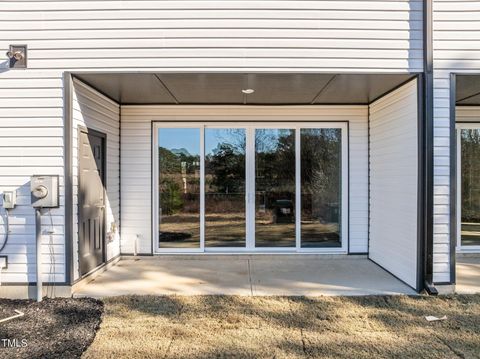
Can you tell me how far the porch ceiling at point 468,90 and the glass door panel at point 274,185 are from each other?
8.66ft

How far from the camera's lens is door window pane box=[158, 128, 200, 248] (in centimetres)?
657

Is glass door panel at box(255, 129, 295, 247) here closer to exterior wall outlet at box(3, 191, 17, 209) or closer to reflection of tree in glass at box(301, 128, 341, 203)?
reflection of tree in glass at box(301, 128, 341, 203)

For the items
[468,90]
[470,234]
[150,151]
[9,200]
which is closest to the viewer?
[9,200]

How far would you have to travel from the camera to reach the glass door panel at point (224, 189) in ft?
21.5

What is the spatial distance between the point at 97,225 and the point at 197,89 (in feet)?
7.98

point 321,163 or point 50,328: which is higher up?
point 321,163

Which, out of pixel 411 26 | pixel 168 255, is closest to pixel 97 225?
pixel 168 255

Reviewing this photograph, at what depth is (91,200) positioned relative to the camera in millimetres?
5227

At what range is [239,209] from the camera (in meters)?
6.59

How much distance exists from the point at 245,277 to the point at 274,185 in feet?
6.20

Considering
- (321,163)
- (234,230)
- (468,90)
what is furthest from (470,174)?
(234,230)

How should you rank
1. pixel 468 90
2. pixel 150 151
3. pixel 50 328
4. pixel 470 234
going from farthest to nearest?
1. pixel 470 234
2. pixel 150 151
3. pixel 468 90
4. pixel 50 328

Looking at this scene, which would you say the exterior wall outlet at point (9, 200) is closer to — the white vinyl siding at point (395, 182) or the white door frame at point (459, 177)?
the white vinyl siding at point (395, 182)

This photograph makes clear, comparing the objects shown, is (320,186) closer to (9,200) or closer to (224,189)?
(224,189)
